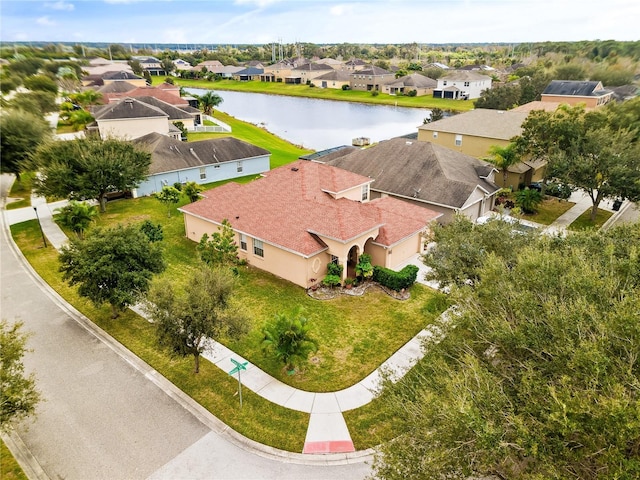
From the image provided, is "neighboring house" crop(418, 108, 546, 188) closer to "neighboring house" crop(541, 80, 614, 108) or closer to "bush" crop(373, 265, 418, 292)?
"bush" crop(373, 265, 418, 292)

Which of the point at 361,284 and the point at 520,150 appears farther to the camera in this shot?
the point at 520,150

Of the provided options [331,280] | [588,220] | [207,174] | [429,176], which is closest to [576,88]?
[588,220]

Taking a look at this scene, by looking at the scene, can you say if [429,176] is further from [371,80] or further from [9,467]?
[371,80]

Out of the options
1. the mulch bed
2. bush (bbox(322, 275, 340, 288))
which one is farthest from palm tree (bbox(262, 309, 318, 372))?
bush (bbox(322, 275, 340, 288))

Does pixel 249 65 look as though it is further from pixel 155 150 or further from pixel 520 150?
pixel 520 150

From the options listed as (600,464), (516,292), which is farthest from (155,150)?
(600,464)

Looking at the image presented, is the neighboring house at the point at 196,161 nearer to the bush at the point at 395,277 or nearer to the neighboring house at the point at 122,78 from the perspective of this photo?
the bush at the point at 395,277
